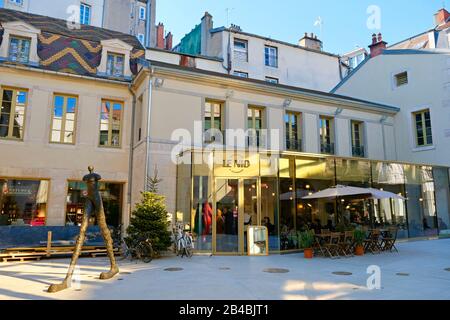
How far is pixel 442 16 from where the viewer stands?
2678cm

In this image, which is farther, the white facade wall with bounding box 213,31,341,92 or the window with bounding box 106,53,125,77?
the white facade wall with bounding box 213,31,341,92

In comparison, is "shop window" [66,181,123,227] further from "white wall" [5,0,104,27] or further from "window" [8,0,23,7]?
"window" [8,0,23,7]

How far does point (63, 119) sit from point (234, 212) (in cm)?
743

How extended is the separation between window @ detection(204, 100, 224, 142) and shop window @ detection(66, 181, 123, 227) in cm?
406

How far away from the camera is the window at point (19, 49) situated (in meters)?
13.1

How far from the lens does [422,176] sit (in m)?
16.1

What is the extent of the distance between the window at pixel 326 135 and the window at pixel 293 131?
1.26m

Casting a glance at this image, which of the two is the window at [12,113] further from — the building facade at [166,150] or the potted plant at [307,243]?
the potted plant at [307,243]

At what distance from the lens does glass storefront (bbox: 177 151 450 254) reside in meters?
11.5

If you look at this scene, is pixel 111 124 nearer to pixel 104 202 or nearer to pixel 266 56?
pixel 104 202

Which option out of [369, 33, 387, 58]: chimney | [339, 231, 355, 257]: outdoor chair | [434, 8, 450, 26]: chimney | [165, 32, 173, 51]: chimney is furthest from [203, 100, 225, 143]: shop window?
[434, 8, 450, 26]: chimney

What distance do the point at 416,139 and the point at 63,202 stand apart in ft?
54.5

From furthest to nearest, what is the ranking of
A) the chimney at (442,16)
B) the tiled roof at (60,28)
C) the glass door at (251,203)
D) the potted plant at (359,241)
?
the chimney at (442,16) → the tiled roof at (60,28) → the glass door at (251,203) → the potted plant at (359,241)

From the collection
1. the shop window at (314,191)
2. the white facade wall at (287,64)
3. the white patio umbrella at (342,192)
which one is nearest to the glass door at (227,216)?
the shop window at (314,191)
